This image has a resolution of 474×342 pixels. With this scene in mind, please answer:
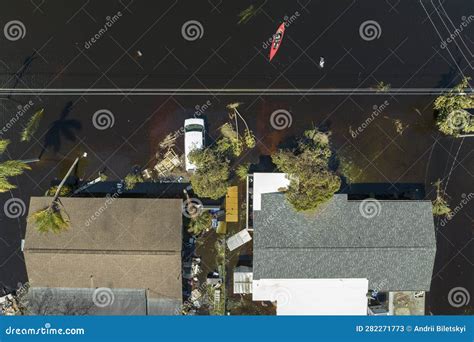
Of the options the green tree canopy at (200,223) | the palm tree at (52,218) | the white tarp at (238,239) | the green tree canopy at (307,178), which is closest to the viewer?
the green tree canopy at (307,178)

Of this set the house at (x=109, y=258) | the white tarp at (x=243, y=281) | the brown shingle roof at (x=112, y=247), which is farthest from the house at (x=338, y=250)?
the house at (x=109, y=258)

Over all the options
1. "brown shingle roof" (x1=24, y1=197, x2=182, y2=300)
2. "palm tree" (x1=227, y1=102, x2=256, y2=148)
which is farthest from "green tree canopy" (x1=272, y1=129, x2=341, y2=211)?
"brown shingle roof" (x1=24, y1=197, x2=182, y2=300)

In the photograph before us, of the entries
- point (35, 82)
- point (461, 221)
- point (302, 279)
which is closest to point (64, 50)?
point (35, 82)

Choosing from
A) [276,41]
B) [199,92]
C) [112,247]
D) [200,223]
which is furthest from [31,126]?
[276,41]

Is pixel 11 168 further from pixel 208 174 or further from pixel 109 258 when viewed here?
pixel 208 174

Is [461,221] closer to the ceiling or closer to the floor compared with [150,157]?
closer to the floor

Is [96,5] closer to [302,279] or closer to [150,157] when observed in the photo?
[150,157]

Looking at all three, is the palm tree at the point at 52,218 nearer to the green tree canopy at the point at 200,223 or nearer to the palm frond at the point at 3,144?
the palm frond at the point at 3,144
